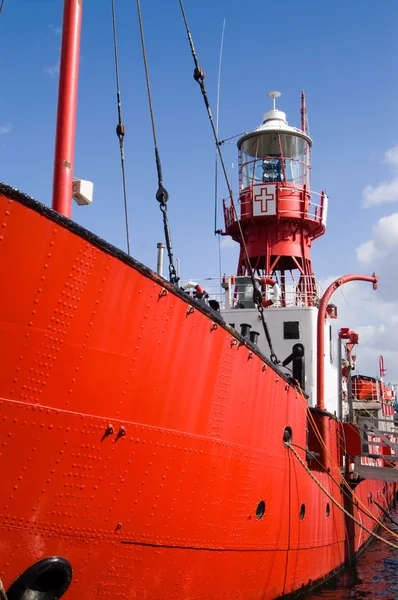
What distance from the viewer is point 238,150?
19953mm

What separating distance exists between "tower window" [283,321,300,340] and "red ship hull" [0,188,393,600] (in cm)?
684

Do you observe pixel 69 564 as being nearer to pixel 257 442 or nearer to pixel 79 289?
pixel 79 289

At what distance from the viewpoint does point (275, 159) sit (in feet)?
63.2

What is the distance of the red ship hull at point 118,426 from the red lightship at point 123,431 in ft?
0.04

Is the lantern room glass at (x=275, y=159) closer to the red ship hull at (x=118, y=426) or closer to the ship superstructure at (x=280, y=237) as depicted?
the ship superstructure at (x=280, y=237)

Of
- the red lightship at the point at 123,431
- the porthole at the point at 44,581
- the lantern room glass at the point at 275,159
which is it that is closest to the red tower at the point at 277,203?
the lantern room glass at the point at 275,159

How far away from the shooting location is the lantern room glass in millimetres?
19125

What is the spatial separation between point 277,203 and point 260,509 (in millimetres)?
11531

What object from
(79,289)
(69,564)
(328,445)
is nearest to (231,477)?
(69,564)

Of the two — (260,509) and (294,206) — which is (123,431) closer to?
(260,509)

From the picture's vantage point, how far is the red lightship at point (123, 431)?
4441mm

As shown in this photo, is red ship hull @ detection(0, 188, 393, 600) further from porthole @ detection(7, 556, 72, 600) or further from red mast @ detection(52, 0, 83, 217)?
red mast @ detection(52, 0, 83, 217)

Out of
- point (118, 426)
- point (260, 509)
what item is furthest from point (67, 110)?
point (260, 509)

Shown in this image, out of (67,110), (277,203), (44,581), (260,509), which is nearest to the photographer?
(44,581)
